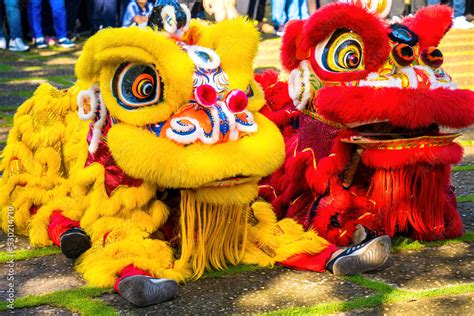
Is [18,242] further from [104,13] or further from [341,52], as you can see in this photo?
[104,13]

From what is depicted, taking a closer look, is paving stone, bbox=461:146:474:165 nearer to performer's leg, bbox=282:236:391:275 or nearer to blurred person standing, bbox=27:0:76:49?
performer's leg, bbox=282:236:391:275

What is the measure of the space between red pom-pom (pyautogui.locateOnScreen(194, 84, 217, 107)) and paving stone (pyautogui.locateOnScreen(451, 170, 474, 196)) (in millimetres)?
2118

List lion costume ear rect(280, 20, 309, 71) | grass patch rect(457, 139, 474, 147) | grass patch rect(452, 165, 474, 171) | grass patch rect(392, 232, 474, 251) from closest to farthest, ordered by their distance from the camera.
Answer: grass patch rect(392, 232, 474, 251), lion costume ear rect(280, 20, 309, 71), grass patch rect(452, 165, 474, 171), grass patch rect(457, 139, 474, 147)

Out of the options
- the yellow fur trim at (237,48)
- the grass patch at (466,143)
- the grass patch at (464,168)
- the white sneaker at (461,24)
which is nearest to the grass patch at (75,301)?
the yellow fur trim at (237,48)

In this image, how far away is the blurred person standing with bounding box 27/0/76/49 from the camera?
34.8 ft

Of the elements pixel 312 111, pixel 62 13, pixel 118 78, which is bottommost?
pixel 62 13

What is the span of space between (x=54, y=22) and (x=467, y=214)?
7.03 metres

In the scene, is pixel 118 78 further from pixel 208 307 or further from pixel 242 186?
pixel 208 307

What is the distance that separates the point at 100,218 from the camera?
4188 mm

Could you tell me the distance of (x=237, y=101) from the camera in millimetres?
3998

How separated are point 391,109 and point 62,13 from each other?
7.30 m

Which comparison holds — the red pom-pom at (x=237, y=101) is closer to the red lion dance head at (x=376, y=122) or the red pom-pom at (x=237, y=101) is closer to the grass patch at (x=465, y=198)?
the red lion dance head at (x=376, y=122)

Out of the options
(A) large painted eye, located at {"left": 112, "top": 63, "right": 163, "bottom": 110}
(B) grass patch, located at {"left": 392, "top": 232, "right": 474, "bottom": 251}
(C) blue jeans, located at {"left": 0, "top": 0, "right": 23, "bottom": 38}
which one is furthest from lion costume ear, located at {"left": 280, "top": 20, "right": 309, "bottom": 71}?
(C) blue jeans, located at {"left": 0, "top": 0, "right": 23, "bottom": 38}

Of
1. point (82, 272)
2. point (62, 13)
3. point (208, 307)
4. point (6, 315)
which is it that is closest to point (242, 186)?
point (208, 307)
